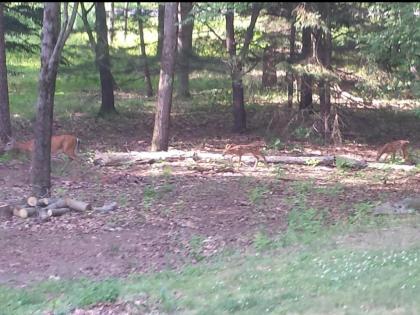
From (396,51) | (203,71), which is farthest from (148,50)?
(396,51)

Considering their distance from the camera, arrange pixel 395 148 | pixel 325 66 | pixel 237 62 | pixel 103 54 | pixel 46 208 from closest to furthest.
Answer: pixel 46 208, pixel 395 148, pixel 325 66, pixel 237 62, pixel 103 54

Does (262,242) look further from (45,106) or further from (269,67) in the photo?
(269,67)

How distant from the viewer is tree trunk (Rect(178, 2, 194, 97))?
73.9 feet

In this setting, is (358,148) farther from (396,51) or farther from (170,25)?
(396,51)

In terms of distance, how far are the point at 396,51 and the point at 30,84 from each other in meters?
21.7

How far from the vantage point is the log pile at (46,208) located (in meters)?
12.1

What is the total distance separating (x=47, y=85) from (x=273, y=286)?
6.83 meters

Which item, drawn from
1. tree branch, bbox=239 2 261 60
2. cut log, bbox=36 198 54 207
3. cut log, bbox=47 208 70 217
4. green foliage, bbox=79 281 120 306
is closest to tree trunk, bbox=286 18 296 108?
tree branch, bbox=239 2 261 60

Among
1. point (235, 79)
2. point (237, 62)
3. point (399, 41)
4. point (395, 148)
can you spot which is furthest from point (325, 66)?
point (399, 41)

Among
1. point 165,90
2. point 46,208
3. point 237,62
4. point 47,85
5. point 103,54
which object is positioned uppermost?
point 103,54

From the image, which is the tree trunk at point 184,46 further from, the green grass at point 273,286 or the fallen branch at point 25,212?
the green grass at point 273,286

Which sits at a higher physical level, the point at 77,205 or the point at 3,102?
the point at 3,102

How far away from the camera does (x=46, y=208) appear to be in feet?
40.5

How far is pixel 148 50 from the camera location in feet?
98.4
